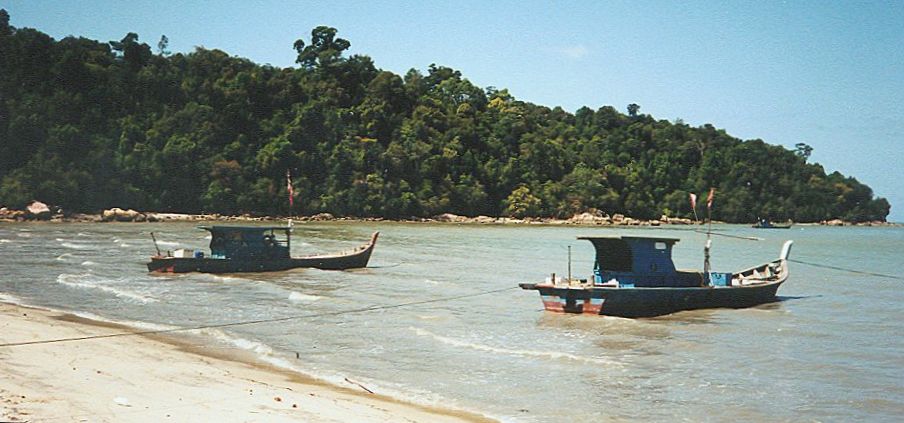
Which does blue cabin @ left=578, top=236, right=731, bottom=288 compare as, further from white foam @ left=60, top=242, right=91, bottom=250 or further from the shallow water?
white foam @ left=60, top=242, right=91, bottom=250

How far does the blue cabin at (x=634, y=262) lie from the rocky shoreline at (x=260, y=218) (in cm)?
9165

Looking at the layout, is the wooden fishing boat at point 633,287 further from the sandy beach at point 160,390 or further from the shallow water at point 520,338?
the sandy beach at point 160,390

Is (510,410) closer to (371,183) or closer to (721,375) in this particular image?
(721,375)

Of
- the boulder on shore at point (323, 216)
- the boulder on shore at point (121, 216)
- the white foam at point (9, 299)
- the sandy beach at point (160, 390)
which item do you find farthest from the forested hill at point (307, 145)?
the sandy beach at point (160, 390)

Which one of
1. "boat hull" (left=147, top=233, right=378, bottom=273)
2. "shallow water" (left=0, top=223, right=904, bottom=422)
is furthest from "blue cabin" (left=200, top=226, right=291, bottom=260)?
"shallow water" (left=0, top=223, right=904, bottom=422)

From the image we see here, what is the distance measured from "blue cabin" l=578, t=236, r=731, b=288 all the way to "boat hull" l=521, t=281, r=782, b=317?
52 centimetres

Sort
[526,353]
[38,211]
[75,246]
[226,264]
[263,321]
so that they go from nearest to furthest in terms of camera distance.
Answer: [526,353] < [263,321] < [226,264] < [75,246] < [38,211]

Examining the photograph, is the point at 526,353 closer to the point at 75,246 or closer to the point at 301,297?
the point at 301,297

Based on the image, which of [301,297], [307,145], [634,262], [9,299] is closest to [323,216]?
[307,145]

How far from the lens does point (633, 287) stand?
28.9 metres

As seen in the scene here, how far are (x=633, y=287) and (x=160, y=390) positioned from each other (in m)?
18.4

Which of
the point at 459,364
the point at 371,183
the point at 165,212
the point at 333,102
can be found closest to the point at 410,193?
the point at 371,183

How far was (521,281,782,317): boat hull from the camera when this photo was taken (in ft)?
92.7

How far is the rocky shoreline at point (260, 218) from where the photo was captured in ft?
346
